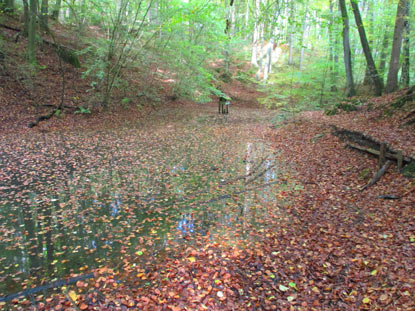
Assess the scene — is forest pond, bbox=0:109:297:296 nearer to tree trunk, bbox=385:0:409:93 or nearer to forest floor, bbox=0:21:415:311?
forest floor, bbox=0:21:415:311

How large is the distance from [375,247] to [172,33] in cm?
1738

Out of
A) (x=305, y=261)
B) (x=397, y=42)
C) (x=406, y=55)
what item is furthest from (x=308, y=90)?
(x=305, y=261)

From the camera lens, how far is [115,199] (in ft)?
22.2

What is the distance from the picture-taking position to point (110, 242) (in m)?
4.98

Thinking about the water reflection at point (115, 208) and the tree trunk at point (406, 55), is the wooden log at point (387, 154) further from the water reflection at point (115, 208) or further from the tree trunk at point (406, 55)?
the tree trunk at point (406, 55)

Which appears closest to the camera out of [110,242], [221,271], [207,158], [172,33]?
[221,271]

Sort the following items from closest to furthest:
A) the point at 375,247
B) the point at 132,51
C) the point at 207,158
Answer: the point at 375,247 → the point at 207,158 → the point at 132,51

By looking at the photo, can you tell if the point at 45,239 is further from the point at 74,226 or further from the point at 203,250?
the point at 203,250

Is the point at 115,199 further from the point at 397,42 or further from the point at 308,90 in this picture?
the point at 308,90

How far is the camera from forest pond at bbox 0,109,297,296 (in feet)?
15.3

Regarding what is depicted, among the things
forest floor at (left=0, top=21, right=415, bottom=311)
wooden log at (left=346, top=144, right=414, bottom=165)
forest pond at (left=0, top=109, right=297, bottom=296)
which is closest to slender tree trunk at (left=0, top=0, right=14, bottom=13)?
forest pond at (left=0, top=109, right=297, bottom=296)

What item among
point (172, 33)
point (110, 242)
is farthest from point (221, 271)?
point (172, 33)

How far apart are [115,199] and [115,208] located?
0.50 m

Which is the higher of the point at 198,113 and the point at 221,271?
the point at 198,113
